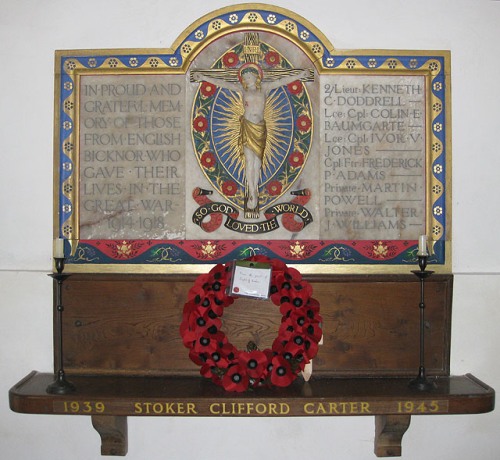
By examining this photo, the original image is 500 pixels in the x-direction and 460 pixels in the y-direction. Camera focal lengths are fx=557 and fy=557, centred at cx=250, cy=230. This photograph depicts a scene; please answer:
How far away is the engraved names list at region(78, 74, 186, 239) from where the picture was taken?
2520mm

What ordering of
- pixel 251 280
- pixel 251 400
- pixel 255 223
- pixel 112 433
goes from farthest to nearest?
1. pixel 255 223
2. pixel 112 433
3. pixel 251 280
4. pixel 251 400

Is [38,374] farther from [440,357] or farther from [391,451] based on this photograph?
[440,357]

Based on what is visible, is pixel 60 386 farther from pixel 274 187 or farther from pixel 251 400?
pixel 274 187

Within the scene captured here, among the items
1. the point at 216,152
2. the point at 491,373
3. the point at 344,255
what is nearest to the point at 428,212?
the point at 344,255

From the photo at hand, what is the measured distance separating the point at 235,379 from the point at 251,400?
0.34 ft

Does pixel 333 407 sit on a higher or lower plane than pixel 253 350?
lower

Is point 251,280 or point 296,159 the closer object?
point 251,280

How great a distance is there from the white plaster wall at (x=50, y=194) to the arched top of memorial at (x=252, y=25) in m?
0.05

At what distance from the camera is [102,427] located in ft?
7.72

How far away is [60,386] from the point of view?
2217mm

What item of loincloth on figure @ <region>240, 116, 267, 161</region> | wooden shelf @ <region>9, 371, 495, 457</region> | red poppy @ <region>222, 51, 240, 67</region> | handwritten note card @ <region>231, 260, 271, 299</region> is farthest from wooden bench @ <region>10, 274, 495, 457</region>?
red poppy @ <region>222, 51, 240, 67</region>

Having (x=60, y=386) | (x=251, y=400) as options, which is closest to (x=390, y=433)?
(x=251, y=400)

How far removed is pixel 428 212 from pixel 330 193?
1.47ft

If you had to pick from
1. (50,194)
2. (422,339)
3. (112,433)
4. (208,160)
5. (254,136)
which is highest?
(254,136)
